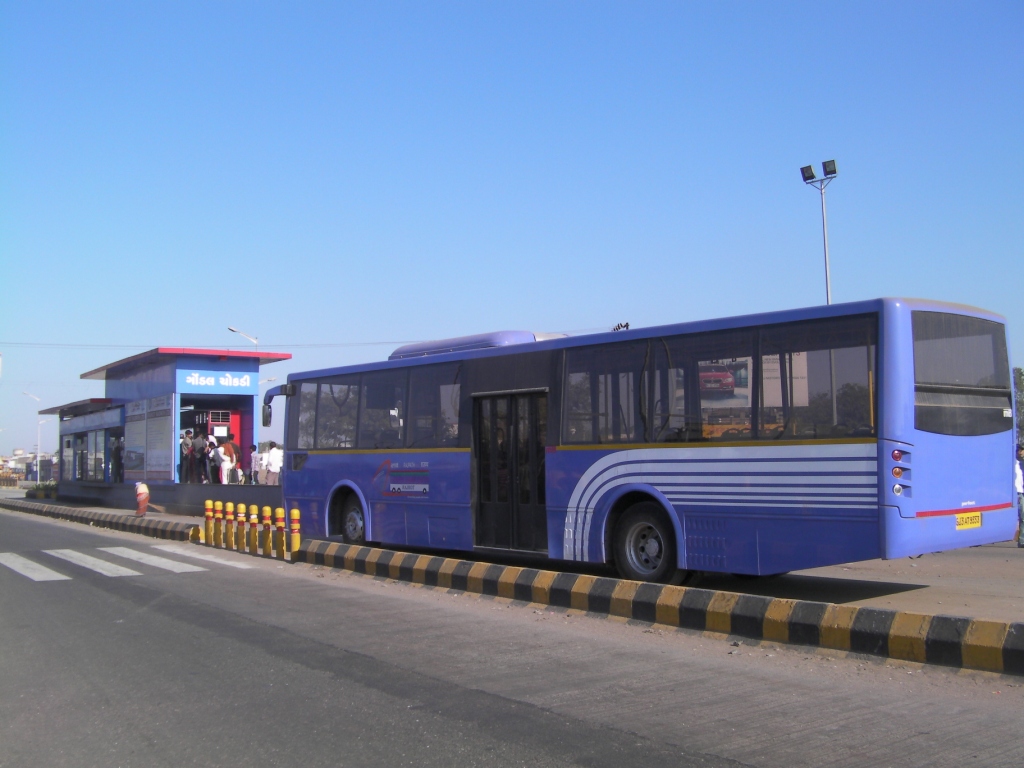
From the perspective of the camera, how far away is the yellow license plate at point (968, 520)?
884 centimetres

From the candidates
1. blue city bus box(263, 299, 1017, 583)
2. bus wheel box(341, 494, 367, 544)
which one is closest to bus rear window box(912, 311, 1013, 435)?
blue city bus box(263, 299, 1017, 583)

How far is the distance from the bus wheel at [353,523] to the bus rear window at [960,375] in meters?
8.80

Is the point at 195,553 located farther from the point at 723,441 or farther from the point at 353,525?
the point at 723,441

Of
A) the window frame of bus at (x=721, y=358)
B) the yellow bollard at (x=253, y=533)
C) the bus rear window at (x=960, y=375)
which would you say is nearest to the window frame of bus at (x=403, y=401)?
the yellow bollard at (x=253, y=533)

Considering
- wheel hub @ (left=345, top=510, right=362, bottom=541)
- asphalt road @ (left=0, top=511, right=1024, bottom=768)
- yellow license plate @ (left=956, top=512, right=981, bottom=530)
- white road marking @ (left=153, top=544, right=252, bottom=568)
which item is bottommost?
white road marking @ (left=153, top=544, right=252, bottom=568)

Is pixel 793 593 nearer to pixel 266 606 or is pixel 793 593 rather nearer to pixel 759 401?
pixel 759 401

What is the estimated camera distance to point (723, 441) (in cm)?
Result: 970

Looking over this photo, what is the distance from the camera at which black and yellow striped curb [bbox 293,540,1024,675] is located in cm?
649

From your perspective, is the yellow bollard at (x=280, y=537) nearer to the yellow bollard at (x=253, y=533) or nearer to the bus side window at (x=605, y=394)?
the yellow bollard at (x=253, y=533)

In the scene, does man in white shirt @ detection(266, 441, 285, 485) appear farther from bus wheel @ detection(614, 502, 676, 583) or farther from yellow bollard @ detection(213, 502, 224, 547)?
bus wheel @ detection(614, 502, 676, 583)

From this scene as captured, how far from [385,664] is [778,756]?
130 inches

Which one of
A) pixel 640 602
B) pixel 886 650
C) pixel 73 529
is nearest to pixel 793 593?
pixel 640 602

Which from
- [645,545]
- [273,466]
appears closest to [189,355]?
[273,466]

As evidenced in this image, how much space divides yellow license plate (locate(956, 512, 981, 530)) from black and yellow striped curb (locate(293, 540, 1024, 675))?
2040 millimetres
